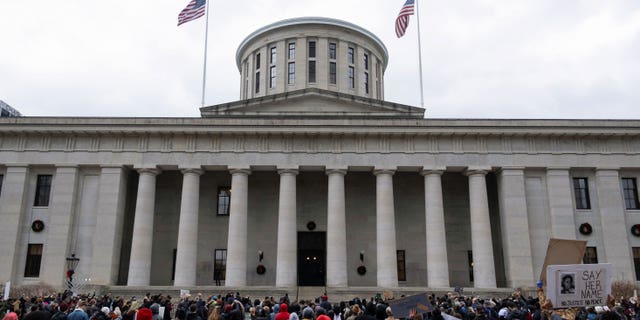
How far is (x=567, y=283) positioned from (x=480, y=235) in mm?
24639

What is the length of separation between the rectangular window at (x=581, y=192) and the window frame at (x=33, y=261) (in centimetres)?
3704

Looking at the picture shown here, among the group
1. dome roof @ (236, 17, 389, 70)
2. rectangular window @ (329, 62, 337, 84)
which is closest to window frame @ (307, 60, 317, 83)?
rectangular window @ (329, 62, 337, 84)

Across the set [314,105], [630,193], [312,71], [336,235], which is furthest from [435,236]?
[312,71]

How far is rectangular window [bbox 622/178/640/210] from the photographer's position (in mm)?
36594

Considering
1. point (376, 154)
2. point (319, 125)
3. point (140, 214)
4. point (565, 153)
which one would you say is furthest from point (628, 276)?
point (140, 214)

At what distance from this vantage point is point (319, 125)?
36.0 metres

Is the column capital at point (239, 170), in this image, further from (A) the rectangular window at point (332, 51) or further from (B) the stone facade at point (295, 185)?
(A) the rectangular window at point (332, 51)

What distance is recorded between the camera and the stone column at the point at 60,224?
3412 centimetres

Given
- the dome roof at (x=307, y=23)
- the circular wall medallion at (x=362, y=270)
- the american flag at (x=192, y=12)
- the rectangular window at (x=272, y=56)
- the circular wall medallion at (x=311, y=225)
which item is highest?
the dome roof at (x=307, y=23)

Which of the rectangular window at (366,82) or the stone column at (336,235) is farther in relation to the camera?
the rectangular window at (366,82)

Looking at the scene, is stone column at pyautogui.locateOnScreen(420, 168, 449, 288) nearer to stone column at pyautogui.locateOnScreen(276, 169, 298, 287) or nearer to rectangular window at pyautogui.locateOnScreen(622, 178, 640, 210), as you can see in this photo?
stone column at pyautogui.locateOnScreen(276, 169, 298, 287)

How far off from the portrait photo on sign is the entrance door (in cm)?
2924

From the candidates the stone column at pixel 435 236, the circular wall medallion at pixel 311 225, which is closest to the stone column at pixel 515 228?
the stone column at pixel 435 236

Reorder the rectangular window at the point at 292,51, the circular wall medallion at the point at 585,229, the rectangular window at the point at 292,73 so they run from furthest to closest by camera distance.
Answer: the rectangular window at the point at 292,51 < the rectangular window at the point at 292,73 < the circular wall medallion at the point at 585,229
